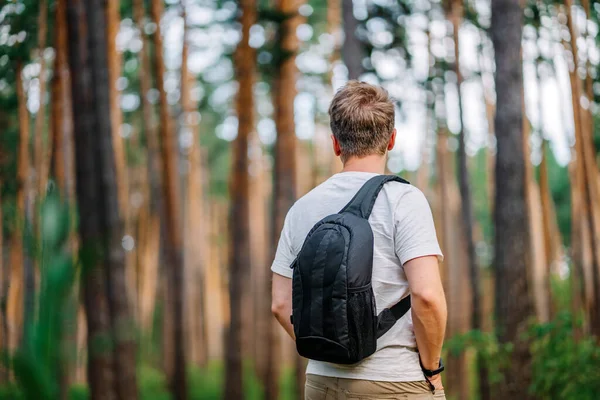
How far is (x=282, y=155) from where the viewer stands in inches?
584

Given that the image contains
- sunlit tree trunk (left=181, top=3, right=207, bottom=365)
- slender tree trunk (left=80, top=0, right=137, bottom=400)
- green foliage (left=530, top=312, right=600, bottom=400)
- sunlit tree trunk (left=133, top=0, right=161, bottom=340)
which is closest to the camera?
green foliage (left=530, top=312, right=600, bottom=400)

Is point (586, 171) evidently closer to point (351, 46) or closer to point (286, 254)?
point (351, 46)

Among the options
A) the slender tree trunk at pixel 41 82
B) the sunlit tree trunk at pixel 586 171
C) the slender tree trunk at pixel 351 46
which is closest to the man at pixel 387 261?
the slender tree trunk at pixel 351 46

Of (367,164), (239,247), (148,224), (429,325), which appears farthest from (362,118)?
(148,224)

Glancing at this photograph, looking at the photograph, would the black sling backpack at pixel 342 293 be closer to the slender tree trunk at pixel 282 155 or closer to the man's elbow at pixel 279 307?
the man's elbow at pixel 279 307

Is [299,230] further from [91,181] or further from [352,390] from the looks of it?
[91,181]

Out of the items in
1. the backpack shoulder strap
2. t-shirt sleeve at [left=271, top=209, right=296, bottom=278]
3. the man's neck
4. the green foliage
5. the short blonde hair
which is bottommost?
the green foliage

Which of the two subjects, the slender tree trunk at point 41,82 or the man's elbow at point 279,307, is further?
the slender tree trunk at point 41,82

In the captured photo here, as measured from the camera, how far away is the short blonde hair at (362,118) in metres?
2.63

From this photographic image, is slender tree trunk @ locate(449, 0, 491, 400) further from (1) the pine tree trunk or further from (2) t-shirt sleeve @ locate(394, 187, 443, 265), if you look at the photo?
(2) t-shirt sleeve @ locate(394, 187, 443, 265)

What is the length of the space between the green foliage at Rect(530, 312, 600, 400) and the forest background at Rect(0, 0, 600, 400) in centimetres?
2

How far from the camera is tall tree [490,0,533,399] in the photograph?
7359 mm

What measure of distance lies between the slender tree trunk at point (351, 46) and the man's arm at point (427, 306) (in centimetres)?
774

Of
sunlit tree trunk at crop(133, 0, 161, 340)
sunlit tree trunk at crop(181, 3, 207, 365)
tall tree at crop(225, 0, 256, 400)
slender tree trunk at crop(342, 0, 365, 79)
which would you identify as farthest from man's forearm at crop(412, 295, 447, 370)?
sunlit tree trunk at crop(133, 0, 161, 340)
